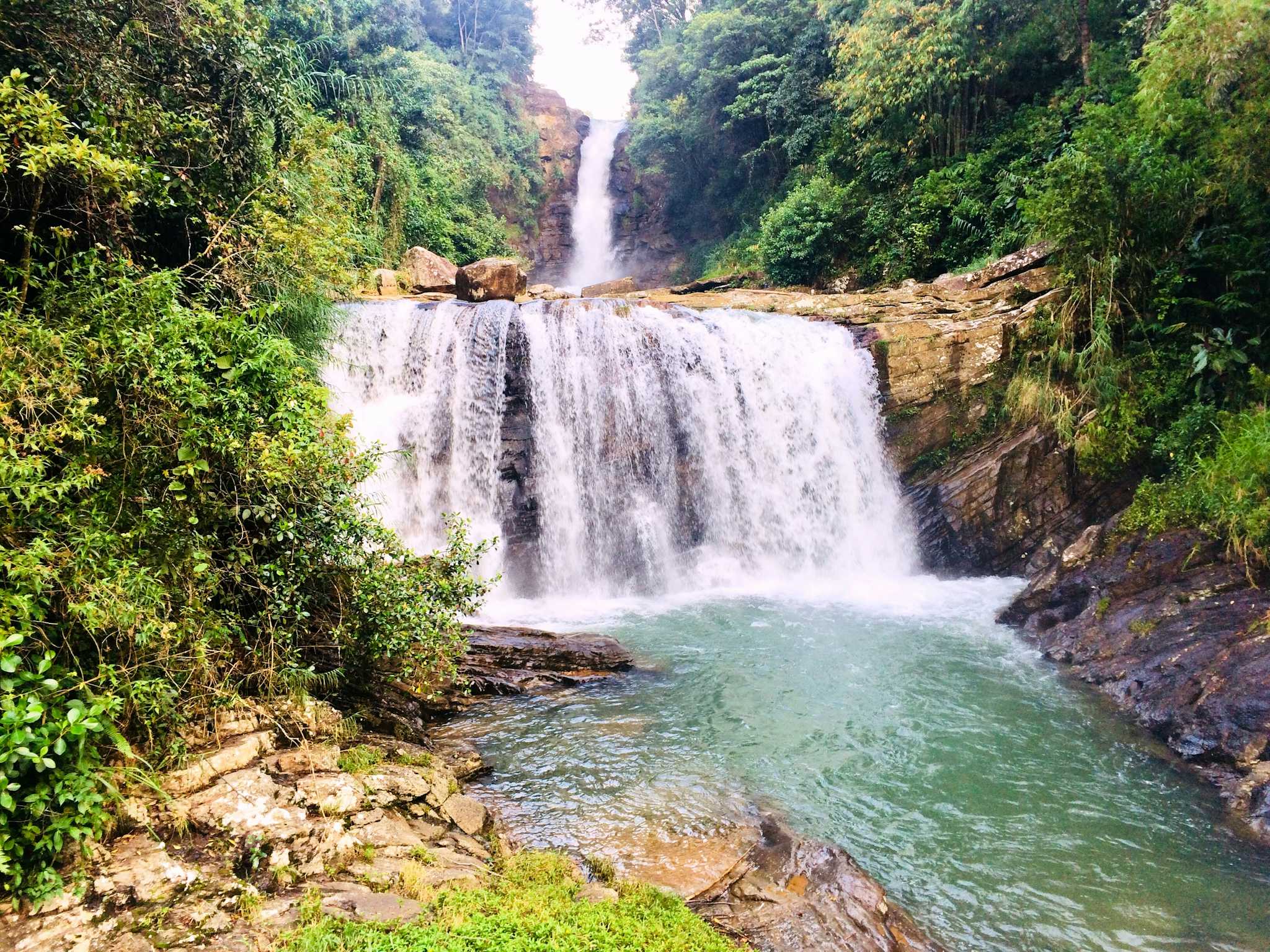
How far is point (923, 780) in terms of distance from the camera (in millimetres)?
6031

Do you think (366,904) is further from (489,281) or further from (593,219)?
(593,219)

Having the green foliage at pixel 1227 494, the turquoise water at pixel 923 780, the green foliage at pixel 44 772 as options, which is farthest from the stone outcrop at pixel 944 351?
the green foliage at pixel 44 772

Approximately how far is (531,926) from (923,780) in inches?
165

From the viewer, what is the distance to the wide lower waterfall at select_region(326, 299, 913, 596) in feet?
39.0

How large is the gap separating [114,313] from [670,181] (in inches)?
1075

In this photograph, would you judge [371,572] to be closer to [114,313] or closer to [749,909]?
[114,313]

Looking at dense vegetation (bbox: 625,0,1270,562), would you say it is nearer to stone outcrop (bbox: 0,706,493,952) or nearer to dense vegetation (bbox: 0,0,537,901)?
stone outcrop (bbox: 0,706,493,952)

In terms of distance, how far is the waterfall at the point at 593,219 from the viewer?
3062cm

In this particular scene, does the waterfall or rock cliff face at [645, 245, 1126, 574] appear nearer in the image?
rock cliff face at [645, 245, 1126, 574]

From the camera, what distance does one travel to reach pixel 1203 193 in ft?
31.4

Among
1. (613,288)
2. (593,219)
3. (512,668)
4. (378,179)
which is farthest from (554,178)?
(512,668)

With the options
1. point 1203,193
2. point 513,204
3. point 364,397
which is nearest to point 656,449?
point 364,397

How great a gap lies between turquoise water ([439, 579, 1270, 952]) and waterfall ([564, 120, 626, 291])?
2390 cm

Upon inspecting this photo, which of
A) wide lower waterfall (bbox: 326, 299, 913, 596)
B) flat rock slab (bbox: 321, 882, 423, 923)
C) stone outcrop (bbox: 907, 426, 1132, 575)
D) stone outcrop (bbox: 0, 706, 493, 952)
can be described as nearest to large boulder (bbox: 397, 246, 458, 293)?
wide lower waterfall (bbox: 326, 299, 913, 596)
